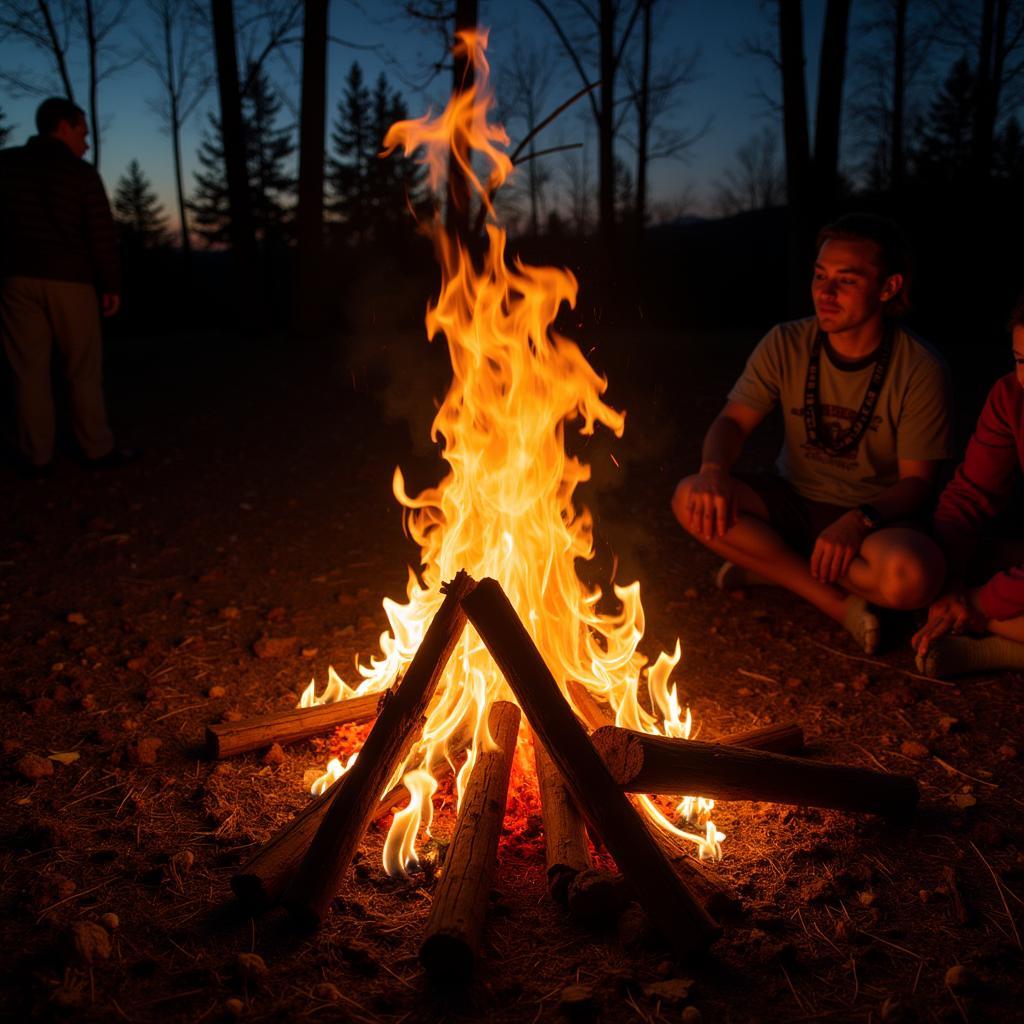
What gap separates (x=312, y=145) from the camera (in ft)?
41.4

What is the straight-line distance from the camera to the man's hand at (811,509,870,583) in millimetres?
3561

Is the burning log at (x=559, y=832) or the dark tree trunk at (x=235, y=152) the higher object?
the dark tree trunk at (x=235, y=152)

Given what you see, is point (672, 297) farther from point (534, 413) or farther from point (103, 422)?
point (534, 413)

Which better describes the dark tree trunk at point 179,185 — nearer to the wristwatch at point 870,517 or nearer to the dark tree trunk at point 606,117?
the dark tree trunk at point 606,117

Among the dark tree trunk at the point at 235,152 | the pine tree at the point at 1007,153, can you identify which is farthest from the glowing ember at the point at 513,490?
the pine tree at the point at 1007,153

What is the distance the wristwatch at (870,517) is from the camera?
11.7 ft

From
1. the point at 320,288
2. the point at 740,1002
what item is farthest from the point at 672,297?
the point at 740,1002

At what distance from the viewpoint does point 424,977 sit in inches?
77.0

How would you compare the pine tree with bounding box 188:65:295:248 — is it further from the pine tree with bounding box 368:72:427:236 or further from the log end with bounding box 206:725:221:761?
the log end with bounding box 206:725:221:761

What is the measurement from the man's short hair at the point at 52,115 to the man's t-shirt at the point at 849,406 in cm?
497

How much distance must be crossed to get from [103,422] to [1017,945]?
262 inches

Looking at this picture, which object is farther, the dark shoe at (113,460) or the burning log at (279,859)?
the dark shoe at (113,460)

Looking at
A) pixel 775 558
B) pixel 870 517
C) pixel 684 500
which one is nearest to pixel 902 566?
pixel 870 517

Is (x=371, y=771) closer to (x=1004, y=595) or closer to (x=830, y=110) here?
(x=1004, y=595)
